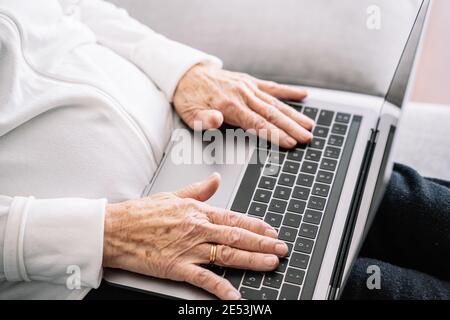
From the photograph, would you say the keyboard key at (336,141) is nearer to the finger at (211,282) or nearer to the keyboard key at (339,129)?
the keyboard key at (339,129)

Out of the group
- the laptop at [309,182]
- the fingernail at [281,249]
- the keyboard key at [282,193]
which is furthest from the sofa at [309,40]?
the fingernail at [281,249]

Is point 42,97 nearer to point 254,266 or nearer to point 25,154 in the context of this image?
point 25,154

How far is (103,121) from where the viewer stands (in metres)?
0.98

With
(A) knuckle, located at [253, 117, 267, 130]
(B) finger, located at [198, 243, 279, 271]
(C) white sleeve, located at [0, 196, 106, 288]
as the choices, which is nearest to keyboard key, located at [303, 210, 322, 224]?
(B) finger, located at [198, 243, 279, 271]

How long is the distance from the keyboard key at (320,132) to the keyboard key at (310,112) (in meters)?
0.03

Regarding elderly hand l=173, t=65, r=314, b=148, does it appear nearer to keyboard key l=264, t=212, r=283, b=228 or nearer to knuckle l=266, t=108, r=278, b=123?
knuckle l=266, t=108, r=278, b=123

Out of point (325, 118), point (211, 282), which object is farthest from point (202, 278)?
point (325, 118)

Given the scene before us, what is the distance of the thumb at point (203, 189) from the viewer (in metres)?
0.94

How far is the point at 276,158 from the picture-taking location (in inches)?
41.4

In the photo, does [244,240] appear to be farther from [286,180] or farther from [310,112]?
[310,112]

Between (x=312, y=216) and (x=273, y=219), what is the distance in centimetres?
6
